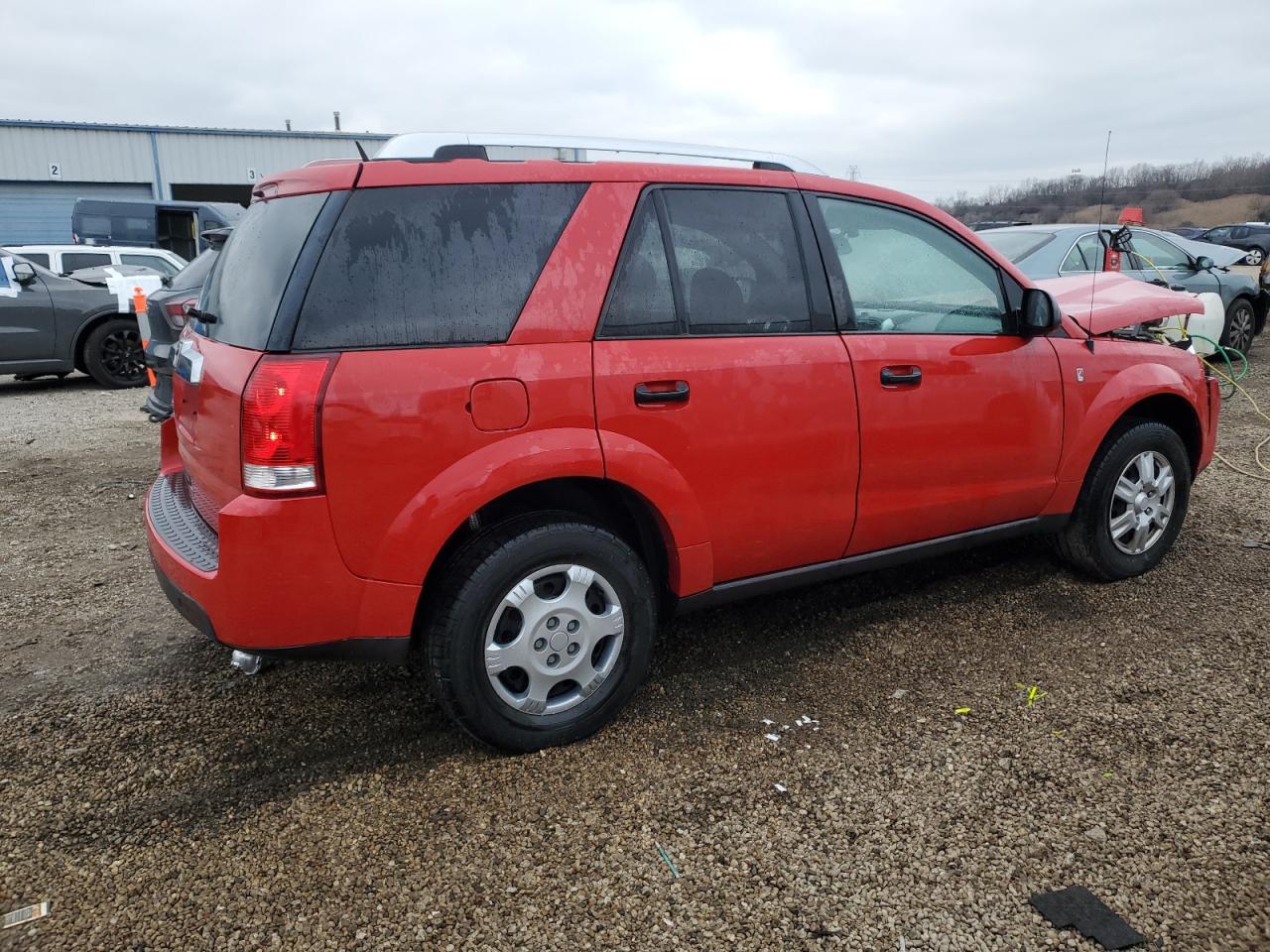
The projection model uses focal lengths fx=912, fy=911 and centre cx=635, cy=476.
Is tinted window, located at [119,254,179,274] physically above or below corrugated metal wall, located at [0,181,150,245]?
below

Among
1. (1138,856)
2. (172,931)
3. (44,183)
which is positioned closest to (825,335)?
(1138,856)

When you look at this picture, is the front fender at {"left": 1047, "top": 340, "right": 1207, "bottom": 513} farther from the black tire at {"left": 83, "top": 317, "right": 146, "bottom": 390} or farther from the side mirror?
the black tire at {"left": 83, "top": 317, "right": 146, "bottom": 390}

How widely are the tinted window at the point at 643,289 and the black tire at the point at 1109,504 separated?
2.30 metres

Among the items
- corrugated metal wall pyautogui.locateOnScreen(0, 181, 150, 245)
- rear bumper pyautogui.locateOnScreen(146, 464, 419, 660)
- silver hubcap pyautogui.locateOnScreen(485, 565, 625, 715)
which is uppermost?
corrugated metal wall pyautogui.locateOnScreen(0, 181, 150, 245)

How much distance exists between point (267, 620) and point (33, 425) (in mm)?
7515

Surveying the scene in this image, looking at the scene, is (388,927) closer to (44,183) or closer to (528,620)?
(528,620)

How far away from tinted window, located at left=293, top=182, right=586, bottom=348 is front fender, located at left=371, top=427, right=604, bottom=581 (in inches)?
13.1

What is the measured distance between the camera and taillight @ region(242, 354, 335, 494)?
2.41 metres

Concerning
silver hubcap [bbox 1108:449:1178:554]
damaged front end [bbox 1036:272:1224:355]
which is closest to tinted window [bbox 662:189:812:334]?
damaged front end [bbox 1036:272:1224:355]

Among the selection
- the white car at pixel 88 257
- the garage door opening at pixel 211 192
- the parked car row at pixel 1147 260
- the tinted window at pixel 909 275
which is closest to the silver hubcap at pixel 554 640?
the tinted window at pixel 909 275

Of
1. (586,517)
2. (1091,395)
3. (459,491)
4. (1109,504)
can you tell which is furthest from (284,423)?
(1109,504)

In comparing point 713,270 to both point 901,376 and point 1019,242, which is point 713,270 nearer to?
point 901,376

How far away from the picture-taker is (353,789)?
2.76 m

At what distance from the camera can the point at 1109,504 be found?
4.11 m
